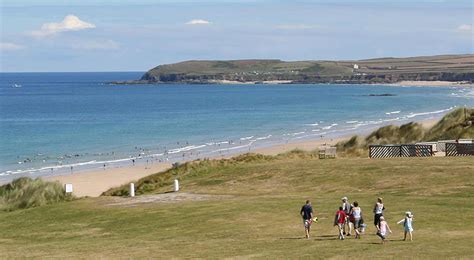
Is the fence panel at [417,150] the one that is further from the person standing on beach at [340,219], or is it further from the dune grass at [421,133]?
the person standing on beach at [340,219]

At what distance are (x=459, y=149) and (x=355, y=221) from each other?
21721 millimetres

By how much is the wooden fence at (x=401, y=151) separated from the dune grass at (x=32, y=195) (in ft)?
61.5

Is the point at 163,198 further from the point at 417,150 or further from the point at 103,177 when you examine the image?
the point at 103,177

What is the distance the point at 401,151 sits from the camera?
164ft

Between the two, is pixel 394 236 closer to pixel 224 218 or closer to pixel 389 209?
pixel 389 209

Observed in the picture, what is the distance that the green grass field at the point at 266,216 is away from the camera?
1052 inches

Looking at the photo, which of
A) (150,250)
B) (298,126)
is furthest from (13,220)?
(298,126)

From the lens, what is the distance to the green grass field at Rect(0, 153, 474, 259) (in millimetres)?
26719

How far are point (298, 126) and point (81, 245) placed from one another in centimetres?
8322

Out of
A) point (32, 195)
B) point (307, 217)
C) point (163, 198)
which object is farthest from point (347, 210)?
point (32, 195)

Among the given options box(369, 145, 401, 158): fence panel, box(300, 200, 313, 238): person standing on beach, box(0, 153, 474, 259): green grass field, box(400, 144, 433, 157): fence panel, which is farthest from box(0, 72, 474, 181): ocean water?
box(300, 200, 313, 238): person standing on beach

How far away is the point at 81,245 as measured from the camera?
97.9ft

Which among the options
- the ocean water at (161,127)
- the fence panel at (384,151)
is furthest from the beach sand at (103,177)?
the fence panel at (384,151)

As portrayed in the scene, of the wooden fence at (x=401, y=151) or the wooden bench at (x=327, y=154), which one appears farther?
the wooden bench at (x=327, y=154)
